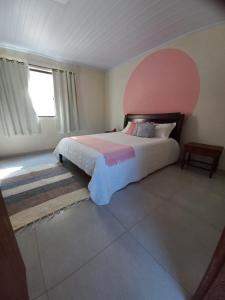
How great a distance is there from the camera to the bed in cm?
169

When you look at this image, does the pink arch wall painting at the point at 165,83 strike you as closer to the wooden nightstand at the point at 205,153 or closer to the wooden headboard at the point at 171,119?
the wooden headboard at the point at 171,119

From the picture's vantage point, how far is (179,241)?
120 centimetres

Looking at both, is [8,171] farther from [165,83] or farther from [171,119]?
[165,83]

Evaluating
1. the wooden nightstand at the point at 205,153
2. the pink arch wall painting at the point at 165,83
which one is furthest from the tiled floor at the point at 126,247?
the pink arch wall painting at the point at 165,83

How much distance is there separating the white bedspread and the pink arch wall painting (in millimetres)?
946

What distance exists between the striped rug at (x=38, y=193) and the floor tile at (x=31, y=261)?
15 centimetres

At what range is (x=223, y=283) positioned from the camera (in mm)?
605

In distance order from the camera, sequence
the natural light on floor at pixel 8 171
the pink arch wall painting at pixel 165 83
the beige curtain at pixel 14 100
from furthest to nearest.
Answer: the beige curtain at pixel 14 100 < the pink arch wall painting at pixel 165 83 < the natural light on floor at pixel 8 171

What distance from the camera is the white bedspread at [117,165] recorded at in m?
1.69

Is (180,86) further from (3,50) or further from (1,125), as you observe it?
(1,125)

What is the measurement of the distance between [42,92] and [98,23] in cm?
226

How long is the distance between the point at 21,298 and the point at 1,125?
3626 millimetres

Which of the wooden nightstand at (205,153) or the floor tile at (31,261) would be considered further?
the wooden nightstand at (205,153)

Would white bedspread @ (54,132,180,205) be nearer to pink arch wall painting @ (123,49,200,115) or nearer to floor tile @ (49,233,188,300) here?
floor tile @ (49,233,188,300)
